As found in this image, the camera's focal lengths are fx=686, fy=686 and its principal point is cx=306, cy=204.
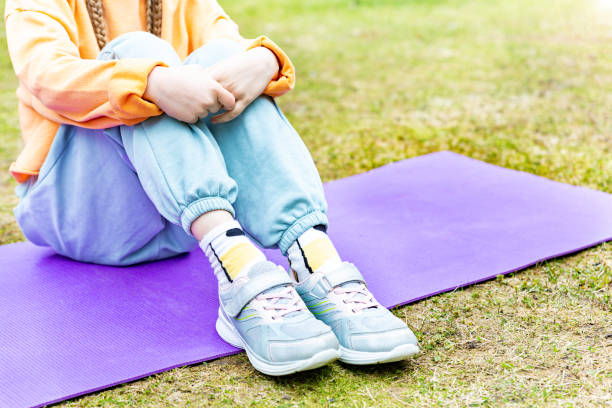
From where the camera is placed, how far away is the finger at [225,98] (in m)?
1.46

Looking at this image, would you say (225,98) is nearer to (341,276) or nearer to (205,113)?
(205,113)

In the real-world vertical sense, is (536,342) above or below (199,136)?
below

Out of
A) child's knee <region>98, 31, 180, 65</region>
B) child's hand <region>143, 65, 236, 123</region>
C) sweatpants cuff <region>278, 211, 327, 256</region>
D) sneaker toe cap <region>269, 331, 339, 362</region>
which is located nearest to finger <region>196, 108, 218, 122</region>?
child's hand <region>143, 65, 236, 123</region>

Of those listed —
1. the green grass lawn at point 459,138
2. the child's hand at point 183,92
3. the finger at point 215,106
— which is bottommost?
the green grass lawn at point 459,138

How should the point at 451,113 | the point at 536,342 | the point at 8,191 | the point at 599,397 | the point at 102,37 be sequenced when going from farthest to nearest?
the point at 451,113
the point at 8,191
the point at 102,37
the point at 536,342
the point at 599,397

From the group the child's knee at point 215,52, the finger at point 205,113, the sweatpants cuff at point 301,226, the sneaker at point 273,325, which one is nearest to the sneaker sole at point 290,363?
the sneaker at point 273,325

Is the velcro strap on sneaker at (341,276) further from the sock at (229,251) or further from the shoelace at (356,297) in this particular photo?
the sock at (229,251)

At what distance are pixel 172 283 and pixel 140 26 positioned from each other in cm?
70

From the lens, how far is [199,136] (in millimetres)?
1486

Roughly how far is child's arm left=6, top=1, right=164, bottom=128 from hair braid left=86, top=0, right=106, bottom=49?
0.08 meters

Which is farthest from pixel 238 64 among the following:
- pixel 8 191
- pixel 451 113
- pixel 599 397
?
pixel 451 113

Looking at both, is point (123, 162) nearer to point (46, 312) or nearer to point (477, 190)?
point (46, 312)

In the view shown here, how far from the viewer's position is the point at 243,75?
151 centimetres

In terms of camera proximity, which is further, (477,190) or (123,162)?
(477,190)
